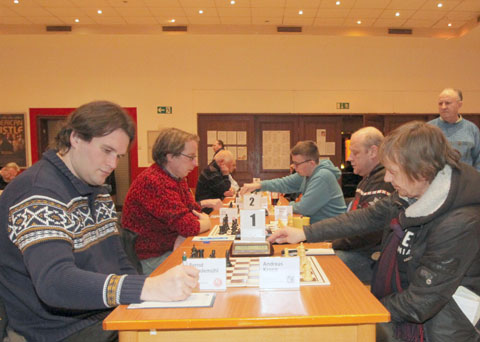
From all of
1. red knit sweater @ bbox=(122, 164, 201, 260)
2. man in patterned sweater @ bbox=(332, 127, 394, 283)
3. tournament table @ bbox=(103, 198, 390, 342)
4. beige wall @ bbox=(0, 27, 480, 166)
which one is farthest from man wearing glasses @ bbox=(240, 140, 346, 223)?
beige wall @ bbox=(0, 27, 480, 166)

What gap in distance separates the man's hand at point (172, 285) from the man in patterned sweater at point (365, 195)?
5.14ft

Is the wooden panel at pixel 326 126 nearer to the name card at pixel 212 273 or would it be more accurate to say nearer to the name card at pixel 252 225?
the name card at pixel 252 225

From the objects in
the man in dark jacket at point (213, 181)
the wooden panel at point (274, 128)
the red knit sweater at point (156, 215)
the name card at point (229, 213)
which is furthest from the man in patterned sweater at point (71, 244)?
the wooden panel at point (274, 128)

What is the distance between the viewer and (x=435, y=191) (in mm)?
1504

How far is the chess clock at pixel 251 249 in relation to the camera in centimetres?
192

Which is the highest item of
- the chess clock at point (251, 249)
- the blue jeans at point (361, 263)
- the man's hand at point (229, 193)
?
the chess clock at point (251, 249)

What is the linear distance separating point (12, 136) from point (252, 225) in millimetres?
8381

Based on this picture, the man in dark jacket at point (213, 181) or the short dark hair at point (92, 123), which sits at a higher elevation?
the short dark hair at point (92, 123)

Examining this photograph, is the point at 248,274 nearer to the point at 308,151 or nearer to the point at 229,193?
the point at 308,151

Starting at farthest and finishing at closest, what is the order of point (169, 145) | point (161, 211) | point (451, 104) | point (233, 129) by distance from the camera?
point (233, 129)
point (451, 104)
point (169, 145)
point (161, 211)

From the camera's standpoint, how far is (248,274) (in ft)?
5.34

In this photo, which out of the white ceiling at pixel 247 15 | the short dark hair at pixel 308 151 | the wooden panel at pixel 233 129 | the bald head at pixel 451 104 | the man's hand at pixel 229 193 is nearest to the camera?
the short dark hair at pixel 308 151

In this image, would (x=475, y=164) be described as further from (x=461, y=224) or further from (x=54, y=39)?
(x=54, y=39)

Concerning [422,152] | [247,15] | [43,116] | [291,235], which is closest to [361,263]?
[291,235]
